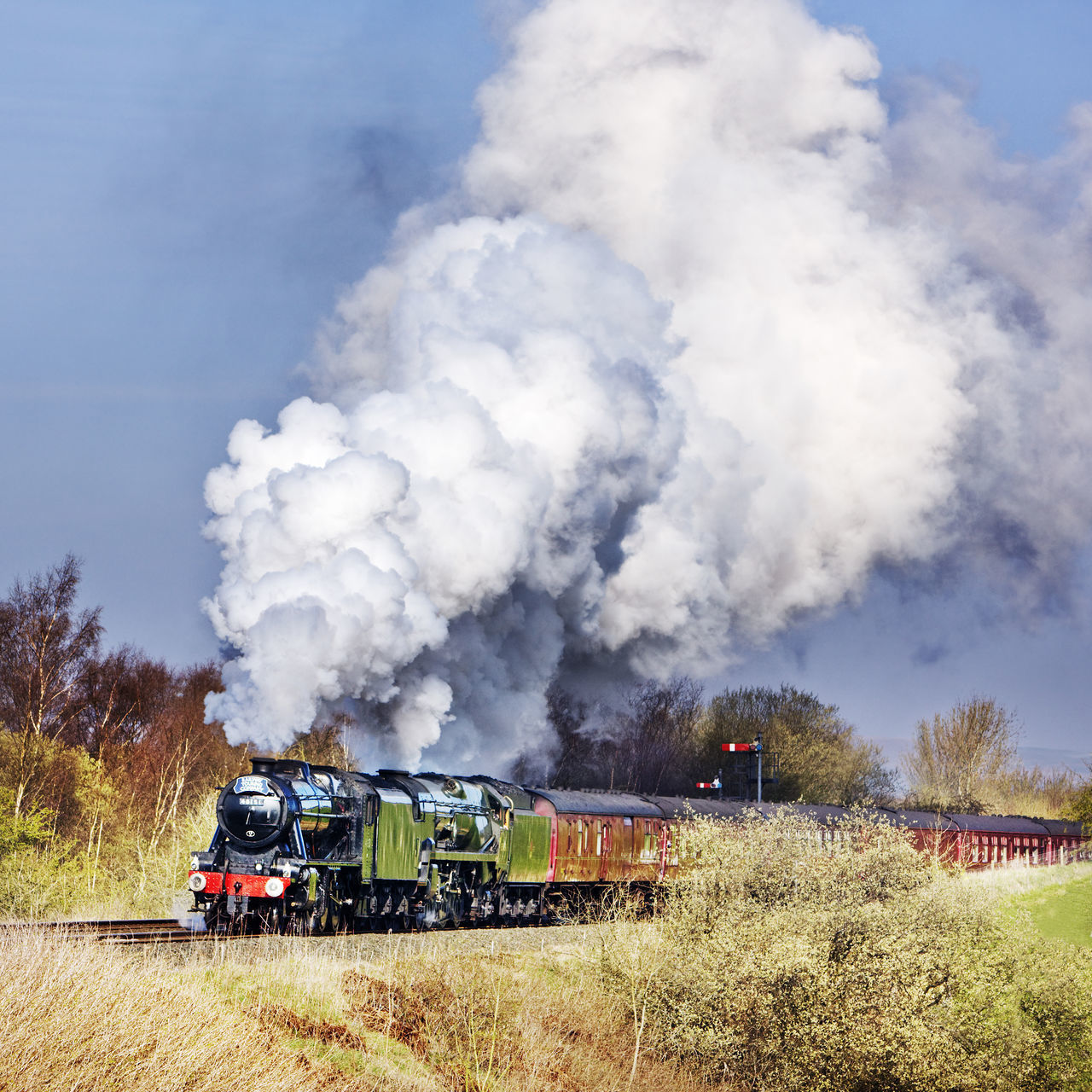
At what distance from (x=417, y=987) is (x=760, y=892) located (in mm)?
5274

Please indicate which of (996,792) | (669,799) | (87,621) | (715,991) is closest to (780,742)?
(996,792)

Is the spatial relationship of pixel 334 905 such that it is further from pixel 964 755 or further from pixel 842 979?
pixel 964 755

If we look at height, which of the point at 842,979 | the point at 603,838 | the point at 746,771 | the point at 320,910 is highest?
the point at 746,771

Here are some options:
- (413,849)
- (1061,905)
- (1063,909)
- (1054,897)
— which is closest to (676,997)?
(413,849)

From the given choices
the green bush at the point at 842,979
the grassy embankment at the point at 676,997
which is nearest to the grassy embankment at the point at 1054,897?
the green bush at the point at 842,979

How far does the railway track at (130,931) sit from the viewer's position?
14086 mm

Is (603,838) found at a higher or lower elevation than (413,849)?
lower

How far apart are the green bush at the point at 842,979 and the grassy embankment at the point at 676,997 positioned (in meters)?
0.03

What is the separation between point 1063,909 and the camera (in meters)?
29.2

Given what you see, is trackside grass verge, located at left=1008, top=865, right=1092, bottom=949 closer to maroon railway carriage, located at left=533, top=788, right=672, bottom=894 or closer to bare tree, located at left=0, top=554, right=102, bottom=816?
maroon railway carriage, located at left=533, top=788, right=672, bottom=894

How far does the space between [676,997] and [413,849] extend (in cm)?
651

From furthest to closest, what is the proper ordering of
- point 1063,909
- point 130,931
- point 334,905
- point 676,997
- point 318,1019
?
point 1063,909 → point 334,905 → point 130,931 → point 676,997 → point 318,1019

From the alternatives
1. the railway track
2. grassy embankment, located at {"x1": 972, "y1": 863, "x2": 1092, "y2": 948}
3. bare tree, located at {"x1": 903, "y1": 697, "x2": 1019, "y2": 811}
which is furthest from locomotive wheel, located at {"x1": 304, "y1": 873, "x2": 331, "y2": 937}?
bare tree, located at {"x1": 903, "y1": 697, "x2": 1019, "y2": 811}

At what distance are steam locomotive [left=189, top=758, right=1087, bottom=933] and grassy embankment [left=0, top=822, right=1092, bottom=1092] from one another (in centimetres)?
132
